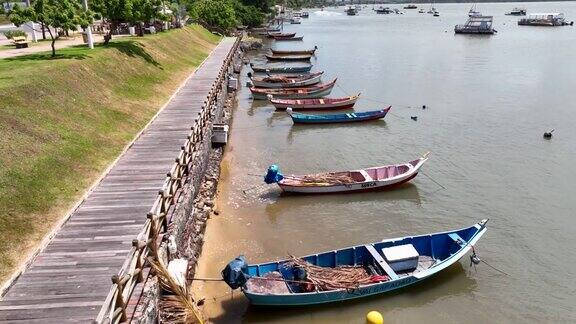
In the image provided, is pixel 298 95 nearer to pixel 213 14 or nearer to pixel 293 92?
pixel 293 92

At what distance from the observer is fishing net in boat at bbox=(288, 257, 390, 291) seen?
640 inches

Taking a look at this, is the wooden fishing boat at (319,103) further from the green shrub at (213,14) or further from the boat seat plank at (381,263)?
the green shrub at (213,14)

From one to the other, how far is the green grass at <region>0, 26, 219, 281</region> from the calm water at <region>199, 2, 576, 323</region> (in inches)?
243

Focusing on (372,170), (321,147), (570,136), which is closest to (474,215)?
(372,170)

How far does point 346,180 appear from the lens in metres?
25.5

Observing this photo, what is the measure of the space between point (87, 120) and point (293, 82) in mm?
29863

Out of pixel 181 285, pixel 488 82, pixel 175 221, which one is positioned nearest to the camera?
pixel 181 285

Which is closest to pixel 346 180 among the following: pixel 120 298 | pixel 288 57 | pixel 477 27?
pixel 120 298

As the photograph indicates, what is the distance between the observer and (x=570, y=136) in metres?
35.4

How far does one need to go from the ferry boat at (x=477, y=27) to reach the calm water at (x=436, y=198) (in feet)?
198

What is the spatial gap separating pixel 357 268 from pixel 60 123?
1554 cm

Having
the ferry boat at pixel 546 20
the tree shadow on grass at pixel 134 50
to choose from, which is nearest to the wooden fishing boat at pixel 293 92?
the tree shadow on grass at pixel 134 50

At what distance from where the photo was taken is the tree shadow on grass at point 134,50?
38456mm

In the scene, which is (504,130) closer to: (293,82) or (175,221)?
(293,82)
